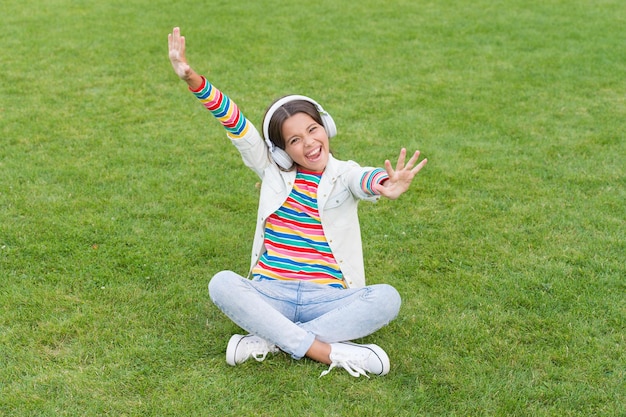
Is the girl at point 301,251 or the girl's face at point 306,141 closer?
the girl at point 301,251

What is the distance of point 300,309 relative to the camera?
396 centimetres

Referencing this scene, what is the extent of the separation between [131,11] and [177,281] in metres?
7.79

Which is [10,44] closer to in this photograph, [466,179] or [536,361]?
[466,179]

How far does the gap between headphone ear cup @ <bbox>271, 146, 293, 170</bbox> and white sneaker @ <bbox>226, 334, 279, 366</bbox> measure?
966 mm

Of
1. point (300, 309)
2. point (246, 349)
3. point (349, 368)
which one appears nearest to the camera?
point (349, 368)

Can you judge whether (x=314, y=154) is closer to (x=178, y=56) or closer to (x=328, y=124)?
(x=328, y=124)

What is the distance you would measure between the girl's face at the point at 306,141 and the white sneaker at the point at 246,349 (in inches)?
39.1

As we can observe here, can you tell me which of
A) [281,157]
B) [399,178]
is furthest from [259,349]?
[399,178]

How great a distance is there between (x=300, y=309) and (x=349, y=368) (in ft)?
1.43

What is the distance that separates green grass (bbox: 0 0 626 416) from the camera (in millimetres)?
3674

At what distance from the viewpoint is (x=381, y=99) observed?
813 centimetres

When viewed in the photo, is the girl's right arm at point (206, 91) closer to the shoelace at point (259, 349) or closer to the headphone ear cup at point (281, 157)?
the headphone ear cup at point (281, 157)

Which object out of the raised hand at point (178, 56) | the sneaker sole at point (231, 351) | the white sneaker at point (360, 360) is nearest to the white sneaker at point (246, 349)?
the sneaker sole at point (231, 351)

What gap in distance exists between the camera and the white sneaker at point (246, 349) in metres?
3.80
